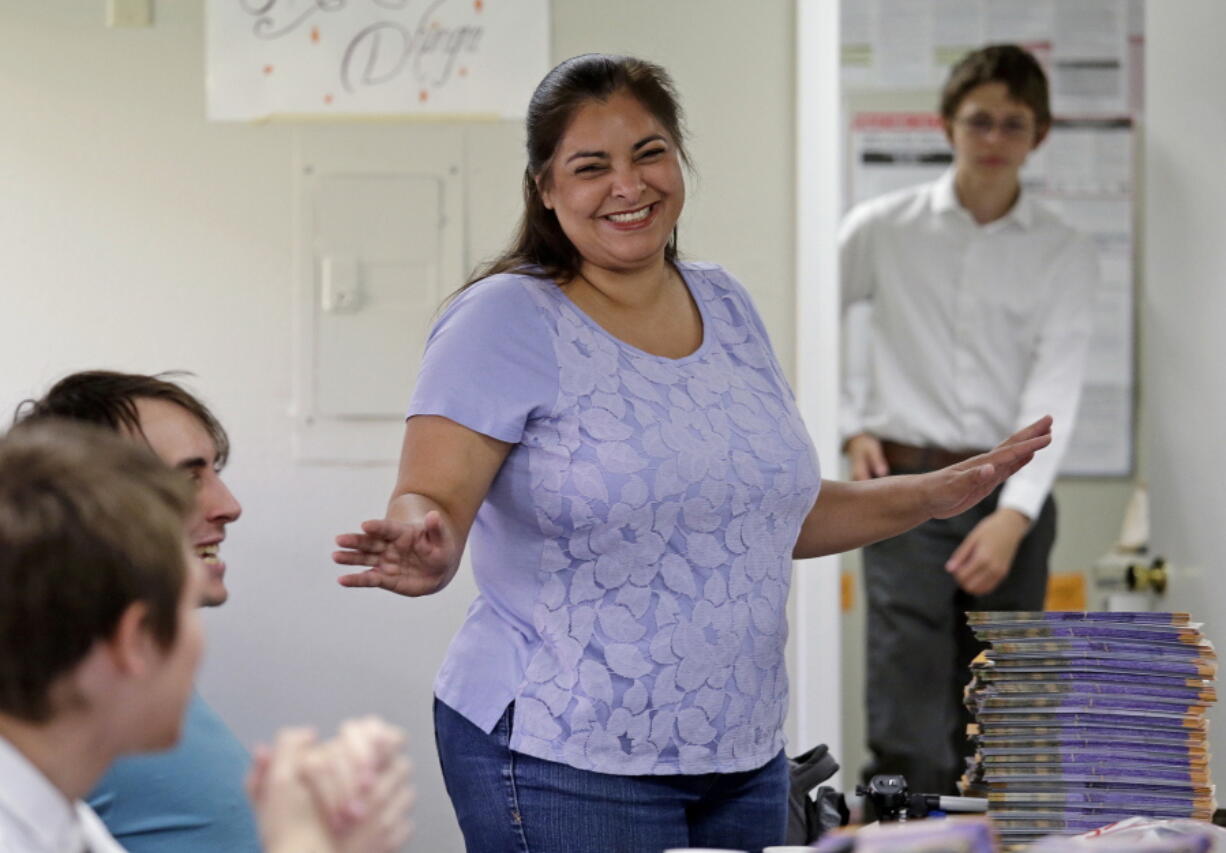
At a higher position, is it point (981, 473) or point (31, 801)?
point (981, 473)

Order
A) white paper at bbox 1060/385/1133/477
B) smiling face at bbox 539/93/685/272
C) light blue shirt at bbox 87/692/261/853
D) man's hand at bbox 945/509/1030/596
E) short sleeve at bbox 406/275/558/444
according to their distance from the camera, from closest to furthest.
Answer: light blue shirt at bbox 87/692/261/853, short sleeve at bbox 406/275/558/444, smiling face at bbox 539/93/685/272, man's hand at bbox 945/509/1030/596, white paper at bbox 1060/385/1133/477

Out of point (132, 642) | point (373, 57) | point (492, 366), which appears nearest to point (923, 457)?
point (373, 57)

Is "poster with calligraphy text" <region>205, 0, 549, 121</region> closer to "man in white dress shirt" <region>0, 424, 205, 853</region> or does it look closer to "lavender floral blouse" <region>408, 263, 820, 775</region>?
"lavender floral blouse" <region>408, 263, 820, 775</region>

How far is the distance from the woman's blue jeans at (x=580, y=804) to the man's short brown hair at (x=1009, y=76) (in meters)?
1.97

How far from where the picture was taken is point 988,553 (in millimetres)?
2920

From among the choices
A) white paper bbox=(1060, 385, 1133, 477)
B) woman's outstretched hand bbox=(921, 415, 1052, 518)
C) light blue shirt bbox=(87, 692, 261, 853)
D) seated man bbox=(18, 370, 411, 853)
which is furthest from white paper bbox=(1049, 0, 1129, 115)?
light blue shirt bbox=(87, 692, 261, 853)

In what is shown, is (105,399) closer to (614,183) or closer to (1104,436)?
(614,183)

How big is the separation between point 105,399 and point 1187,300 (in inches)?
67.3

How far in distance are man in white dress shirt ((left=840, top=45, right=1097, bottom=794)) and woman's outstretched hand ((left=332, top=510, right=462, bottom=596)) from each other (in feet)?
6.00

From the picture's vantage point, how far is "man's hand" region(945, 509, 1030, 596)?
2.92 metres

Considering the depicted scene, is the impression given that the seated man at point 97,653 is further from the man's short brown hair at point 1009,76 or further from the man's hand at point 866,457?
the man's short brown hair at point 1009,76

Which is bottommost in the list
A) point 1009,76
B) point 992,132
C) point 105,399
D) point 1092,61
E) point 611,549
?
point 611,549

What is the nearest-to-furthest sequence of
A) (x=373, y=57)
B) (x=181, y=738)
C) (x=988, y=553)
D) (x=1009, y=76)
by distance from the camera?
(x=181, y=738) < (x=373, y=57) < (x=988, y=553) < (x=1009, y=76)

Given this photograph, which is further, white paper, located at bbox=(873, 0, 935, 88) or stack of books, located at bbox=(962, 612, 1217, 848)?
white paper, located at bbox=(873, 0, 935, 88)
